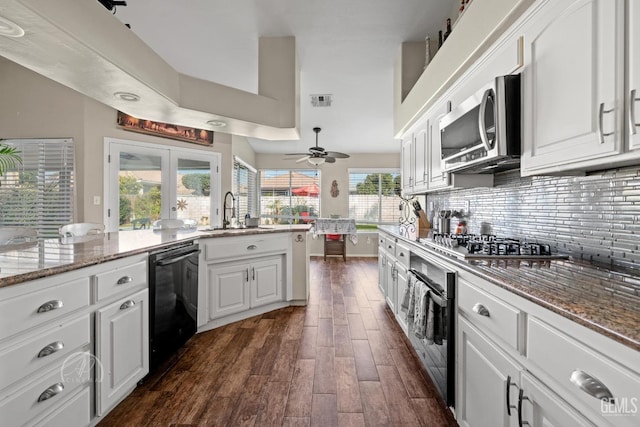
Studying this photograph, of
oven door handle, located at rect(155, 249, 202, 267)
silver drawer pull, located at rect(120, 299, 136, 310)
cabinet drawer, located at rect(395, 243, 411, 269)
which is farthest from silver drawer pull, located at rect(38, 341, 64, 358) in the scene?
cabinet drawer, located at rect(395, 243, 411, 269)

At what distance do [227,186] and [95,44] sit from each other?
11.8 feet

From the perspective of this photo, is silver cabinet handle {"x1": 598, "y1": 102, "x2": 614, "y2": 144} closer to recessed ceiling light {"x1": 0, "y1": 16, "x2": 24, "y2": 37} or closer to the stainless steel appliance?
the stainless steel appliance

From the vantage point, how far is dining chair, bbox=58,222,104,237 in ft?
8.74

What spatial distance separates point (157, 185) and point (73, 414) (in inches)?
149

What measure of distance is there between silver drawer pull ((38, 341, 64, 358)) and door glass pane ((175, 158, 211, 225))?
373cm

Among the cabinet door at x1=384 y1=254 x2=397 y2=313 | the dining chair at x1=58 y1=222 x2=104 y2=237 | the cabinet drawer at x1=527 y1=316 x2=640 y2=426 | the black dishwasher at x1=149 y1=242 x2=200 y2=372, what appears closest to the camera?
the cabinet drawer at x1=527 y1=316 x2=640 y2=426

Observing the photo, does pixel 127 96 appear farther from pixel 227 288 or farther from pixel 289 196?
pixel 289 196

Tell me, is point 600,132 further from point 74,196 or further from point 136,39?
point 74,196

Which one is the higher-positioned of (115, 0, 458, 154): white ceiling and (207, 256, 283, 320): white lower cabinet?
(115, 0, 458, 154): white ceiling

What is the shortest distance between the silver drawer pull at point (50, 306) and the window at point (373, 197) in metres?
6.48

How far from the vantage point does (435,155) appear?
2.63m

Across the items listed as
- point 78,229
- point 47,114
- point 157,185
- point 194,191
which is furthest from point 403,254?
point 47,114

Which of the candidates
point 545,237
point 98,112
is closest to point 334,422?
point 545,237

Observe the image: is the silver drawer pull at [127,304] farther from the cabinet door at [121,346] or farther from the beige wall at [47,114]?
the beige wall at [47,114]
